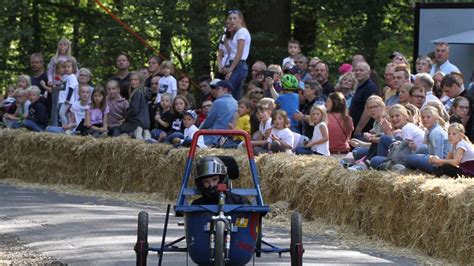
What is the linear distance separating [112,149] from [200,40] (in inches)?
267

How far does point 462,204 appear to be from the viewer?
1270 cm

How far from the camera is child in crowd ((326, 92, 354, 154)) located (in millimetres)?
18312

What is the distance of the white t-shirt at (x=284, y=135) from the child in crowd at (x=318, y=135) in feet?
0.67

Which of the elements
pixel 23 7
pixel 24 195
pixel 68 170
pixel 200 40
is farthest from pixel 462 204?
pixel 23 7

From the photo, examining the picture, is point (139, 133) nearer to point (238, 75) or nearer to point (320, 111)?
point (238, 75)

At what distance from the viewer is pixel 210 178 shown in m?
11.2

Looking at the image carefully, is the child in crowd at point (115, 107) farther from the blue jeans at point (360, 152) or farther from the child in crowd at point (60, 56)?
the blue jeans at point (360, 152)

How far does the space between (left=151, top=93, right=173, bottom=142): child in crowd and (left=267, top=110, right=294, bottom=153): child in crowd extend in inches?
120

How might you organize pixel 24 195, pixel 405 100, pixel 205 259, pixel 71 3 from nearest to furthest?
pixel 205 259
pixel 405 100
pixel 24 195
pixel 71 3

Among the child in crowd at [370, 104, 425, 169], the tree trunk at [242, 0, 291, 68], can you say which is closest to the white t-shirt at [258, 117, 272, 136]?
the child in crowd at [370, 104, 425, 169]

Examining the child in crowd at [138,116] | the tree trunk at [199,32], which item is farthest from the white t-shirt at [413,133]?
the tree trunk at [199,32]

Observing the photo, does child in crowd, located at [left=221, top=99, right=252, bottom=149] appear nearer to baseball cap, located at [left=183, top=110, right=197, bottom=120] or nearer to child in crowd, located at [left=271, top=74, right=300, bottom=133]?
child in crowd, located at [left=271, top=74, right=300, bottom=133]

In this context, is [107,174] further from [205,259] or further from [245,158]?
[205,259]

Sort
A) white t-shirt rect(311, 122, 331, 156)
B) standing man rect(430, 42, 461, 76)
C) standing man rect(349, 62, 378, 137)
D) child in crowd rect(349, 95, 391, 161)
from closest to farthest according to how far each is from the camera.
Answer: child in crowd rect(349, 95, 391, 161)
white t-shirt rect(311, 122, 331, 156)
standing man rect(349, 62, 378, 137)
standing man rect(430, 42, 461, 76)
